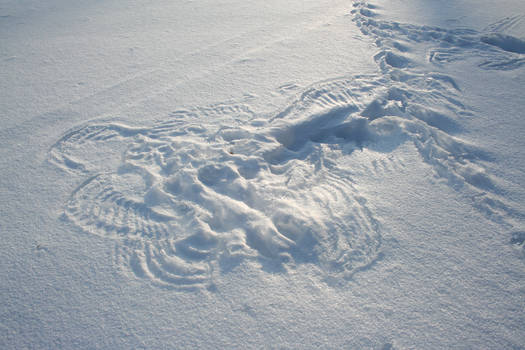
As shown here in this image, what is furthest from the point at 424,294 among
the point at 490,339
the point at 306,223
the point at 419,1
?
the point at 419,1

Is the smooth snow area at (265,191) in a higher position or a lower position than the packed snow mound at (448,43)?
lower

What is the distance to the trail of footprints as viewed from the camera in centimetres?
106

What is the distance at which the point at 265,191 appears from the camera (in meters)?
1.23

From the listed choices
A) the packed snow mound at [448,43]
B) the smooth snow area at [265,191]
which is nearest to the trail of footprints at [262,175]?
the smooth snow area at [265,191]

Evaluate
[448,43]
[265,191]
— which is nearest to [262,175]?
[265,191]

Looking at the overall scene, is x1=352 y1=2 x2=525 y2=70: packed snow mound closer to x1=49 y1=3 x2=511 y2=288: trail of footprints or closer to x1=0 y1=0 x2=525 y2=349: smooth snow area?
x1=0 y1=0 x2=525 y2=349: smooth snow area

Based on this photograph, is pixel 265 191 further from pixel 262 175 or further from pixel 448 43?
pixel 448 43

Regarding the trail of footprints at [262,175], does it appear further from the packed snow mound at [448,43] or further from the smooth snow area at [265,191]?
the packed snow mound at [448,43]

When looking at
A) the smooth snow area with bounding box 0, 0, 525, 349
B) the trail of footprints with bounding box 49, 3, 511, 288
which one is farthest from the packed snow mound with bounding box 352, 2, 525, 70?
the trail of footprints with bounding box 49, 3, 511, 288

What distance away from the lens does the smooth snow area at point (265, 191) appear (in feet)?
2.95

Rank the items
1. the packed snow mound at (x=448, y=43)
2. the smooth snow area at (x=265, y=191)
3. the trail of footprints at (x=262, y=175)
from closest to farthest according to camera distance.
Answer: the smooth snow area at (x=265, y=191) < the trail of footprints at (x=262, y=175) < the packed snow mound at (x=448, y=43)

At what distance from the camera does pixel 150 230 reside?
113 cm

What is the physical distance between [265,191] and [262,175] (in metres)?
0.09

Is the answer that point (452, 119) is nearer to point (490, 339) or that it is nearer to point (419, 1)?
point (490, 339)
